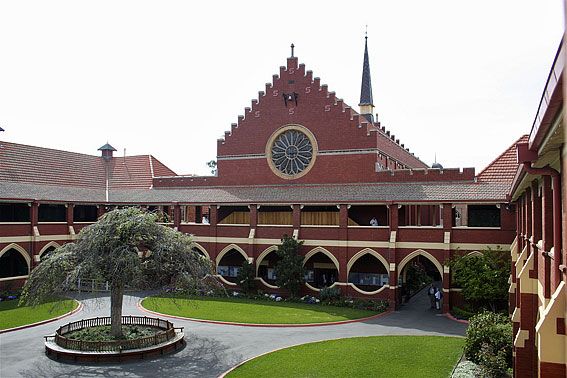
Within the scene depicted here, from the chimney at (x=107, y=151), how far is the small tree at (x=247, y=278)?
20441mm

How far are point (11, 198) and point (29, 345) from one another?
14.0m

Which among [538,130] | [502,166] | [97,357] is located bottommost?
[97,357]

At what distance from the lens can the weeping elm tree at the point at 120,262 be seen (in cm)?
2009

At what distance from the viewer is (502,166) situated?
103 ft

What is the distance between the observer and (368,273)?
34531mm

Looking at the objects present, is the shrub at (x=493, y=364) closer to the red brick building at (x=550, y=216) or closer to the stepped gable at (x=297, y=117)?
the red brick building at (x=550, y=216)

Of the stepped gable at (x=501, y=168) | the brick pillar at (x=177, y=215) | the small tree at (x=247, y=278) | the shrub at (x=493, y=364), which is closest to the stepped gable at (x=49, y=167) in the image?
the brick pillar at (x=177, y=215)

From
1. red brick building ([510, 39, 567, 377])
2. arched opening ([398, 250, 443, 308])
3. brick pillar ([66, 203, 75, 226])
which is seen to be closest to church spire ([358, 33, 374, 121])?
arched opening ([398, 250, 443, 308])

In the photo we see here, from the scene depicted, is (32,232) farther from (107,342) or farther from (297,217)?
(107,342)

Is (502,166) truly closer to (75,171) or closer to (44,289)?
(44,289)

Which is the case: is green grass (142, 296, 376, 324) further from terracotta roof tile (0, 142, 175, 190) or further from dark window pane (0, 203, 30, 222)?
terracotta roof tile (0, 142, 175, 190)

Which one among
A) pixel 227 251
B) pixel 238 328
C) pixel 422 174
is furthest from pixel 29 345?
pixel 422 174

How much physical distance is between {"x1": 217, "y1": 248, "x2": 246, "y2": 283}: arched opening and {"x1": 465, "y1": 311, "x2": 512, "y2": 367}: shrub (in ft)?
69.0

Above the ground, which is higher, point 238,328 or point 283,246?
point 283,246
